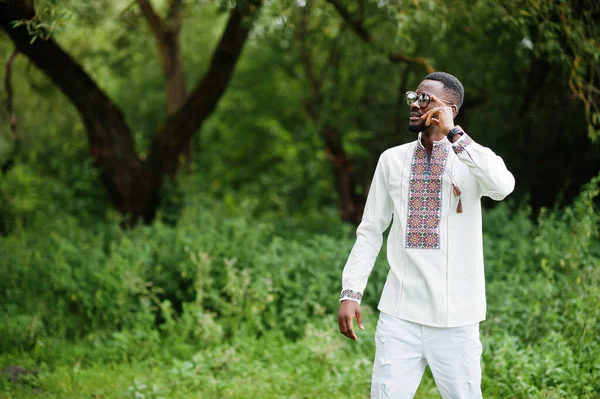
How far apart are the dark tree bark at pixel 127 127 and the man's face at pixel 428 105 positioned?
5.35 metres

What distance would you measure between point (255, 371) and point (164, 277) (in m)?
1.71

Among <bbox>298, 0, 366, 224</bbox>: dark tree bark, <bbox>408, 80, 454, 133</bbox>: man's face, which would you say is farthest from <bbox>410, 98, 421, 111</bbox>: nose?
<bbox>298, 0, 366, 224</bbox>: dark tree bark

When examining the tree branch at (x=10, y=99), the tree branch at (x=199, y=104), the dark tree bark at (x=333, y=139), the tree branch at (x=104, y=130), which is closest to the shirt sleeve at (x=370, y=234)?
the tree branch at (x=10, y=99)

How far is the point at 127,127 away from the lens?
358 inches

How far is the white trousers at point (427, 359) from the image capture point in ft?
9.54

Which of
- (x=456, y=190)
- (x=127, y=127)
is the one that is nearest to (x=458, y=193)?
(x=456, y=190)

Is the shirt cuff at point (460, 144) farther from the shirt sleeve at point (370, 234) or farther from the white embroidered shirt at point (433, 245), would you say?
the shirt sleeve at point (370, 234)

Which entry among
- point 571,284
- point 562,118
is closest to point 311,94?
point 562,118

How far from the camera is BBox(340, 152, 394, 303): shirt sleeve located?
3078 millimetres

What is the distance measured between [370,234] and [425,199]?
1.04ft

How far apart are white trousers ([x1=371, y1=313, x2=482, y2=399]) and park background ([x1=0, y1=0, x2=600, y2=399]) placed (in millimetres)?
1641

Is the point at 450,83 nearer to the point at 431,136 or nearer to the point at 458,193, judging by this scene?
the point at 431,136

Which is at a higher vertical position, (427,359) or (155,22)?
(155,22)

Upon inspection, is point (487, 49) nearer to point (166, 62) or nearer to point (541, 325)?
point (541, 325)
